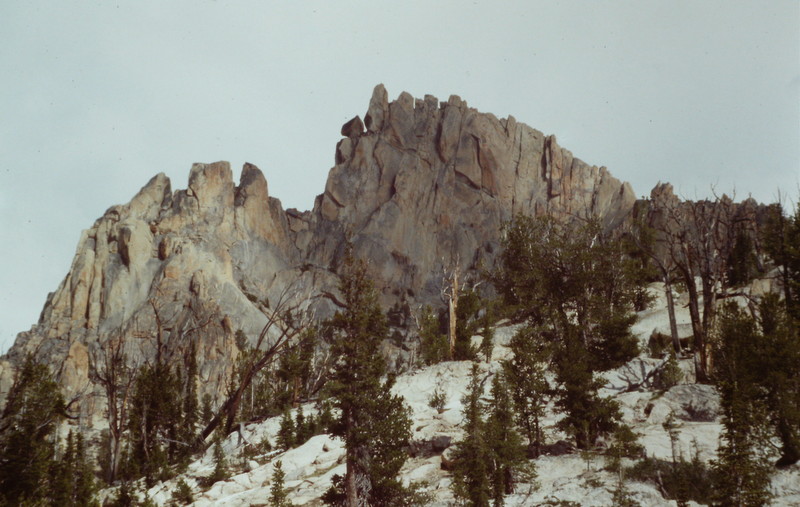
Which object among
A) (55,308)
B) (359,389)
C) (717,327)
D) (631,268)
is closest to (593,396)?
(359,389)

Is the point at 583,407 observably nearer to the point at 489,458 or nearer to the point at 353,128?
the point at 489,458

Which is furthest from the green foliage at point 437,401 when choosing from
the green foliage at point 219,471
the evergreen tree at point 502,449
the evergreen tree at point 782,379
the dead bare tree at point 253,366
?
the evergreen tree at point 782,379

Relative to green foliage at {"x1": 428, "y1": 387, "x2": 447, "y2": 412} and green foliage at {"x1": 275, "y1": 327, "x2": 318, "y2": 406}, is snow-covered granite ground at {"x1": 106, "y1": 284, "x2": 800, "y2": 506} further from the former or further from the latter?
green foliage at {"x1": 275, "y1": 327, "x2": 318, "y2": 406}

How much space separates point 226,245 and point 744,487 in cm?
9939

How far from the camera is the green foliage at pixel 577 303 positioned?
72.8 feet

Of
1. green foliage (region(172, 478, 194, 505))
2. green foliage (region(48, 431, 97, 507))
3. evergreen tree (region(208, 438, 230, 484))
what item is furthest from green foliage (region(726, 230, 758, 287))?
green foliage (region(48, 431, 97, 507))

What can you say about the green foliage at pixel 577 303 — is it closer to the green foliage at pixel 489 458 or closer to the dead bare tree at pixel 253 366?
the green foliage at pixel 489 458

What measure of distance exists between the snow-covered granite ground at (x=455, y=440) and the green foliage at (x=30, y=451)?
5403mm

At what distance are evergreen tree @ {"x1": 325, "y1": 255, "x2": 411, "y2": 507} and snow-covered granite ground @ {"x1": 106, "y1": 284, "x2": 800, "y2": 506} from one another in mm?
2034

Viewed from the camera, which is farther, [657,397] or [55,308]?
[55,308]

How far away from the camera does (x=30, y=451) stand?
27672 millimetres

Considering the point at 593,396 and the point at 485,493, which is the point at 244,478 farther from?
the point at 593,396

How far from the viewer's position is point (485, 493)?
17.2m

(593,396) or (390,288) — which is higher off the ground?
(390,288)
